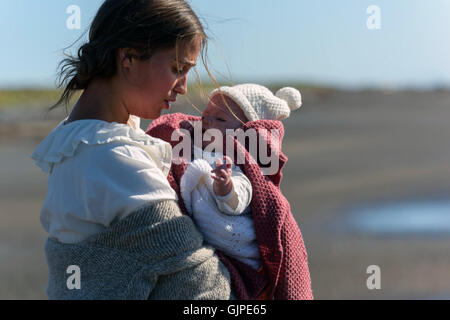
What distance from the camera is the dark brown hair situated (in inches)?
75.1

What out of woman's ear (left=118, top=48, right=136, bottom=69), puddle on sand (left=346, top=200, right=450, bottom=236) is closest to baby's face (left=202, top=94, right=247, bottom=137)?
woman's ear (left=118, top=48, right=136, bottom=69)

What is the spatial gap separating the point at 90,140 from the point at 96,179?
0.14 m

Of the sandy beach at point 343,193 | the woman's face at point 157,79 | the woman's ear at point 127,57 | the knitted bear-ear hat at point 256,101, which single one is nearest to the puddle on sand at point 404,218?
the sandy beach at point 343,193

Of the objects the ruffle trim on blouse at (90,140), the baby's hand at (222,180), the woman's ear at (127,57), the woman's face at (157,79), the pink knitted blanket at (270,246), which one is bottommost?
the pink knitted blanket at (270,246)

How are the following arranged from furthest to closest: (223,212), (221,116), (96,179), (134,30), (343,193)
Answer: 1. (343,193)
2. (221,116)
3. (223,212)
4. (134,30)
5. (96,179)

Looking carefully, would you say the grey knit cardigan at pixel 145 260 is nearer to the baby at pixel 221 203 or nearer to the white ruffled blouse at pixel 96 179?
the white ruffled blouse at pixel 96 179

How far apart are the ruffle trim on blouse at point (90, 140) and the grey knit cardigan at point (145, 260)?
21 centimetres

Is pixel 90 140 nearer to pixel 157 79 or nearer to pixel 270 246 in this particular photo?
pixel 157 79

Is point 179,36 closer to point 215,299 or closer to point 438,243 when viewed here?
point 215,299

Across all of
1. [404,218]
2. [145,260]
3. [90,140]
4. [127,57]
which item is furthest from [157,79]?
[404,218]

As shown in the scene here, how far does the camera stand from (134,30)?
1905 millimetres

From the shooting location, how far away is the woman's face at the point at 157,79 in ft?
6.32

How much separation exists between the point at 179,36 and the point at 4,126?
42.5 ft
